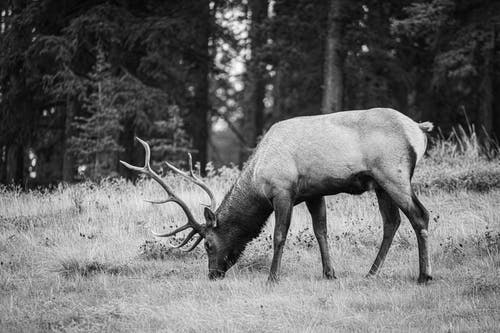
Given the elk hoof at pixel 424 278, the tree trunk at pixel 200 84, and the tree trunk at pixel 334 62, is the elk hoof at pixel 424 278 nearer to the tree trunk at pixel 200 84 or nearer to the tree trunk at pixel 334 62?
the tree trunk at pixel 334 62

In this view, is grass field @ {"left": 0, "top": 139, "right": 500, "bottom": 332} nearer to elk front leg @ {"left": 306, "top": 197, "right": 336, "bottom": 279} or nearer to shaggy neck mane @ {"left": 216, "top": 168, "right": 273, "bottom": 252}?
elk front leg @ {"left": 306, "top": 197, "right": 336, "bottom": 279}

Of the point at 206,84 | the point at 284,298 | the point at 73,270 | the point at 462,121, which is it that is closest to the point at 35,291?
the point at 73,270

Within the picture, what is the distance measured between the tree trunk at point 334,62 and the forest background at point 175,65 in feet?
0.08

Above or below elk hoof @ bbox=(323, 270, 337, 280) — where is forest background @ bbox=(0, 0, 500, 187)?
above

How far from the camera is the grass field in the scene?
18.1ft

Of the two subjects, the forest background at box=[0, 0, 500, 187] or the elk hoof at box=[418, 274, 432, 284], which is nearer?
the elk hoof at box=[418, 274, 432, 284]

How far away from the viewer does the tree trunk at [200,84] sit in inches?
678

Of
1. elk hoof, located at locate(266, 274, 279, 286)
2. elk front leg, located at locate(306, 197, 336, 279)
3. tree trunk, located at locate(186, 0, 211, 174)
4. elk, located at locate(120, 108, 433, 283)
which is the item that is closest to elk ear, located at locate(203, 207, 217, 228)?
elk, located at locate(120, 108, 433, 283)

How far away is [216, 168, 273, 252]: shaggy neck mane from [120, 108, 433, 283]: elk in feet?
0.04

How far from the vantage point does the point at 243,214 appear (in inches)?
287

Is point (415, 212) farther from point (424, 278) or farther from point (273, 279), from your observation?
point (273, 279)

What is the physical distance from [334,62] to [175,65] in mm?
4882

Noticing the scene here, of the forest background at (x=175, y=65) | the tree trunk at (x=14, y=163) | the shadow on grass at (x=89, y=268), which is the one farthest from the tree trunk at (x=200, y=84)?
the shadow on grass at (x=89, y=268)

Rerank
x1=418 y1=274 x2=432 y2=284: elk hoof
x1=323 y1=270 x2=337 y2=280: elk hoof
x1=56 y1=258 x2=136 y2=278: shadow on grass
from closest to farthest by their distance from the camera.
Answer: x1=418 y1=274 x2=432 y2=284: elk hoof → x1=323 y1=270 x2=337 y2=280: elk hoof → x1=56 y1=258 x2=136 y2=278: shadow on grass
